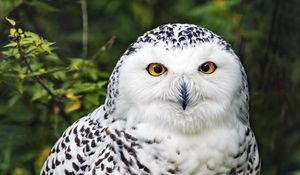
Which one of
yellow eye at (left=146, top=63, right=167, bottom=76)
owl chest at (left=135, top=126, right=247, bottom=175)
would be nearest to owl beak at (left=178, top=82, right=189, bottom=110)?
yellow eye at (left=146, top=63, right=167, bottom=76)

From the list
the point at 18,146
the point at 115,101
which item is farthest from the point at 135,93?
the point at 18,146

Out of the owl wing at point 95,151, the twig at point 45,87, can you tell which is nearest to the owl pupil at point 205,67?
the owl wing at point 95,151

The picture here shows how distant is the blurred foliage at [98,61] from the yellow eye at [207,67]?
843 millimetres

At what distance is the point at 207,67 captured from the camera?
3807 mm

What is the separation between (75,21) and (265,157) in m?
2.00

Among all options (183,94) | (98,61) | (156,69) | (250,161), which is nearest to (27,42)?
(156,69)

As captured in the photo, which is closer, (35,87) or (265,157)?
(35,87)

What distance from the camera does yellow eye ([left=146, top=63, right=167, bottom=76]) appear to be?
378 cm

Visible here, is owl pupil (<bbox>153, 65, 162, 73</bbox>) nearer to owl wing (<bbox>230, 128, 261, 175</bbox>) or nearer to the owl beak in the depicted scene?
the owl beak

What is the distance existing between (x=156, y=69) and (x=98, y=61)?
2.05 metres

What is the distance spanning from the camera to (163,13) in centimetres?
680

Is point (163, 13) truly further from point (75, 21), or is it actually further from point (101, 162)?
point (101, 162)

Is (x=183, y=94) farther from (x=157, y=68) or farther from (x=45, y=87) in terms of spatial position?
(x=45, y=87)

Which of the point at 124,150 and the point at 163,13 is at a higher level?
the point at 163,13
